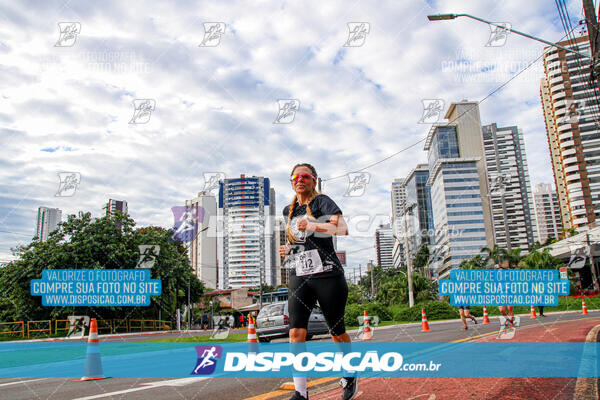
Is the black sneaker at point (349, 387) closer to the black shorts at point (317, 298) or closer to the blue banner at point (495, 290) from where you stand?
the black shorts at point (317, 298)

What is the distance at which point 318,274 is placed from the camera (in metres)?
3.15

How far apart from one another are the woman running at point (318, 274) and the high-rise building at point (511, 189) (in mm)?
178709

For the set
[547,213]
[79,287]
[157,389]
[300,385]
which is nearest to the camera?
[300,385]

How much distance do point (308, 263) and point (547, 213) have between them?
198379mm

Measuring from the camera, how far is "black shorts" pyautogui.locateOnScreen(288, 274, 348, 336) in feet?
10.2

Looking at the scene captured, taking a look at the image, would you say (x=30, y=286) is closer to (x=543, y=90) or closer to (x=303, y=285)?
(x=303, y=285)

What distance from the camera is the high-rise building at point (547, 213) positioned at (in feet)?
560

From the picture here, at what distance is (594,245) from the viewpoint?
56.6m

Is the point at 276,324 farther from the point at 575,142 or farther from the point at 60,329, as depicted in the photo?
the point at 575,142

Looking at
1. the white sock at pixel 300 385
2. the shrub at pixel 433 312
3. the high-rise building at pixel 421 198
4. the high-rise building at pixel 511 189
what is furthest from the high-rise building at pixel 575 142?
the white sock at pixel 300 385

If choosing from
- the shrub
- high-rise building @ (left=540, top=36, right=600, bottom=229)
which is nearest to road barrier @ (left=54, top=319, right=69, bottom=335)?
the shrub

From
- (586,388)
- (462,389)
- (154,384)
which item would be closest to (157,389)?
Result: (154,384)

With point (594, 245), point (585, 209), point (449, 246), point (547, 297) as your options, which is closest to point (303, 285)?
point (547, 297)

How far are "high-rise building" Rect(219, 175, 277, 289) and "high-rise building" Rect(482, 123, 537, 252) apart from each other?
96.1 m
